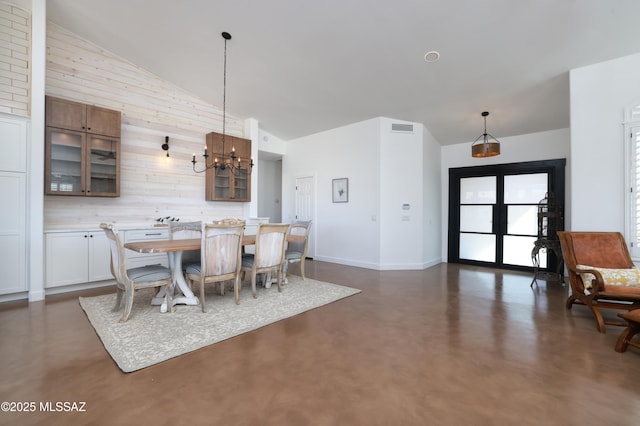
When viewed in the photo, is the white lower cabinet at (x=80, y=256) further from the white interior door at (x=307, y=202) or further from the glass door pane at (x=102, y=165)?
the white interior door at (x=307, y=202)

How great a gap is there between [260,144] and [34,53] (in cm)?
405

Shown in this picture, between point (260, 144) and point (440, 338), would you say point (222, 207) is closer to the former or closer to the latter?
point (260, 144)

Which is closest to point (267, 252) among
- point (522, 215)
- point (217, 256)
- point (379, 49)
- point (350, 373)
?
point (217, 256)

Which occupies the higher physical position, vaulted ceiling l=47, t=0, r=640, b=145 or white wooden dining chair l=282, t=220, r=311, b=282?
vaulted ceiling l=47, t=0, r=640, b=145

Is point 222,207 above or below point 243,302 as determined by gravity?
above

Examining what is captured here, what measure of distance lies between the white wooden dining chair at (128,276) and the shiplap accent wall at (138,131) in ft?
6.99

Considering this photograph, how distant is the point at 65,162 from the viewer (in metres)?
4.07

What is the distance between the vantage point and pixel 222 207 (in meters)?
6.13

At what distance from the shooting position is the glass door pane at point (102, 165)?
4281mm

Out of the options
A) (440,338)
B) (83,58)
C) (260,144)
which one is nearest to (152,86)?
(83,58)

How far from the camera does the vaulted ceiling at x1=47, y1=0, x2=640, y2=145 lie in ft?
10.3

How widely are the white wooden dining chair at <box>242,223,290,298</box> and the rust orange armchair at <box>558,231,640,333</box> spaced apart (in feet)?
11.5

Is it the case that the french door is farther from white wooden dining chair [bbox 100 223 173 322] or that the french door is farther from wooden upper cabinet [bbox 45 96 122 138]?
wooden upper cabinet [bbox 45 96 122 138]

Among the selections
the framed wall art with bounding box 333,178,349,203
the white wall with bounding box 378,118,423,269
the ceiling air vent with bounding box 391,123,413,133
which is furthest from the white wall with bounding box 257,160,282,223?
the ceiling air vent with bounding box 391,123,413,133
